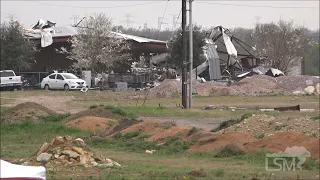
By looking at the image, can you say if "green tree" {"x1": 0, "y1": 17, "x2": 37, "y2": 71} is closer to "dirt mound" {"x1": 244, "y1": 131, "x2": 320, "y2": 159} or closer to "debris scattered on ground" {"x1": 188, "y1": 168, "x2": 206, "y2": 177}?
"dirt mound" {"x1": 244, "y1": 131, "x2": 320, "y2": 159}

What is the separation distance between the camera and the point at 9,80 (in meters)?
56.6

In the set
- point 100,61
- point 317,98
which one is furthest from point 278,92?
point 100,61

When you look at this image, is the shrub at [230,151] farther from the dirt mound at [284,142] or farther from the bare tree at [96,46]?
the bare tree at [96,46]

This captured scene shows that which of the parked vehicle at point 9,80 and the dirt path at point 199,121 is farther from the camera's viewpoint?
the parked vehicle at point 9,80

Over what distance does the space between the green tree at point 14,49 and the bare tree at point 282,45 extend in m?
31.8

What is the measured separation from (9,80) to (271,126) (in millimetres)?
40964

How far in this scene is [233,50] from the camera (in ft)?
239

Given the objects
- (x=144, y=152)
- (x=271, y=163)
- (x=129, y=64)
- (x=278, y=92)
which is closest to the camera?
(x=271, y=163)

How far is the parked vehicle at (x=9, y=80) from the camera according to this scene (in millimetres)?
56188

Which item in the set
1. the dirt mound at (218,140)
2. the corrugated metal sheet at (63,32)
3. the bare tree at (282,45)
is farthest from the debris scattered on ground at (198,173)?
the bare tree at (282,45)

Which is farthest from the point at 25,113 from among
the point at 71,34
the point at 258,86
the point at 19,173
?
the point at 71,34

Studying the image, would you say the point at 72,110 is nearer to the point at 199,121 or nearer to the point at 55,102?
the point at 55,102

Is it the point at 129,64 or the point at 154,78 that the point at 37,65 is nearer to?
the point at 129,64

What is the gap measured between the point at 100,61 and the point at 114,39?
11.8ft
